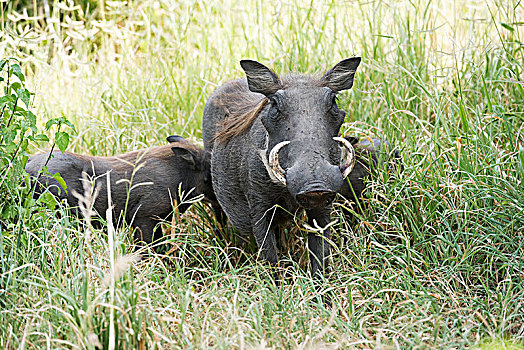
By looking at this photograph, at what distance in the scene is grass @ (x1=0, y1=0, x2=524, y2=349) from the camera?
262 cm

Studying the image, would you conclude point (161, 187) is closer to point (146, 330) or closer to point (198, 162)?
point (198, 162)

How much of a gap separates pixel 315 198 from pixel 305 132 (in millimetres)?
379

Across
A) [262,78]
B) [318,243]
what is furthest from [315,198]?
[262,78]

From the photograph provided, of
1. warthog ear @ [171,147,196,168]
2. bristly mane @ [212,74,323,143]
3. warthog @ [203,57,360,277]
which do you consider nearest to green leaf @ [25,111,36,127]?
warthog @ [203,57,360,277]

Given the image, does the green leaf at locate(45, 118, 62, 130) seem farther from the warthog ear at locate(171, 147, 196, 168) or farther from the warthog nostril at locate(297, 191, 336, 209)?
the warthog ear at locate(171, 147, 196, 168)

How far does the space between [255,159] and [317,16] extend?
2.72m

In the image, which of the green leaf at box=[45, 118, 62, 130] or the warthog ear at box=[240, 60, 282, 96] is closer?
the green leaf at box=[45, 118, 62, 130]

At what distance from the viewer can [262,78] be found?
360 cm

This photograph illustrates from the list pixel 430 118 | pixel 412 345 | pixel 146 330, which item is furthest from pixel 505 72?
pixel 146 330

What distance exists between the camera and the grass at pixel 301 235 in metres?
2.62

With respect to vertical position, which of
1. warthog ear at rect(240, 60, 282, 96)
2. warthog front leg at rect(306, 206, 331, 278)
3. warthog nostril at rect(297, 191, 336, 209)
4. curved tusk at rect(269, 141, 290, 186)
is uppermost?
warthog ear at rect(240, 60, 282, 96)

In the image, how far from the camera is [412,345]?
8.42ft

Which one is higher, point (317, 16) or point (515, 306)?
point (317, 16)

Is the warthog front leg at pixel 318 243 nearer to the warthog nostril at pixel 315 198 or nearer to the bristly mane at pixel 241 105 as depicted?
the warthog nostril at pixel 315 198
